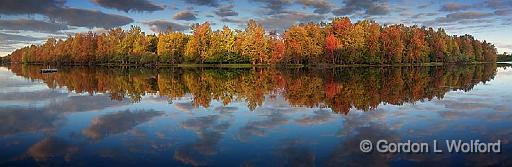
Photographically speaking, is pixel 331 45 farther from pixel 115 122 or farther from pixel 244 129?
pixel 244 129

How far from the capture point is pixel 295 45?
102 metres

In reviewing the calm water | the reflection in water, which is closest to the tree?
Answer: the calm water

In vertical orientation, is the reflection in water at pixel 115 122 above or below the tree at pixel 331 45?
below

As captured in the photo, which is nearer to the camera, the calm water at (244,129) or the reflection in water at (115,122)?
the calm water at (244,129)

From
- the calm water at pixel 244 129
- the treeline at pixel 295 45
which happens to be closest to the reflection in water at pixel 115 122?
the calm water at pixel 244 129

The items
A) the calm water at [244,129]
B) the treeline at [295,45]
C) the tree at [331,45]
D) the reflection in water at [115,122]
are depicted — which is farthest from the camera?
the treeline at [295,45]

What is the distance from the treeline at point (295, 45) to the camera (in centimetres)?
10369

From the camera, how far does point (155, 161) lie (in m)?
12.3

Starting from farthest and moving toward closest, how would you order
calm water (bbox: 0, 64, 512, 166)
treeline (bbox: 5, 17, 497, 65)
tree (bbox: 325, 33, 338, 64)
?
treeline (bbox: 5, 17, 497, 65) → tree (bbox: 325, 33, 338, 64) → calm water (bbox: 0, 64, 512, 166)

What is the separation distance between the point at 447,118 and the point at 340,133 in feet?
20.9

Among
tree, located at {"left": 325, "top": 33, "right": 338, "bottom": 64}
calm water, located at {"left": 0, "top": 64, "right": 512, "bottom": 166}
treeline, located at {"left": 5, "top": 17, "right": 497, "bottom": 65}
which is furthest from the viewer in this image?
treeline, located at {"left": 5, "top": 17, "right": 497, "bottom": 65}

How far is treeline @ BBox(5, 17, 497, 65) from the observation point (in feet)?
340

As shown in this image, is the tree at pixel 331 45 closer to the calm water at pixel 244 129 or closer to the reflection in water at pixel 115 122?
the calm water at pixel 244 129

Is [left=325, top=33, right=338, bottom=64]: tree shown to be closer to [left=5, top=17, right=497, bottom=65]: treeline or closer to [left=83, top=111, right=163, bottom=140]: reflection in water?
[left=5, top=17, right=497, bottom=65]: treeline
